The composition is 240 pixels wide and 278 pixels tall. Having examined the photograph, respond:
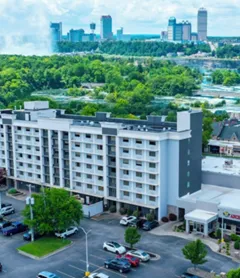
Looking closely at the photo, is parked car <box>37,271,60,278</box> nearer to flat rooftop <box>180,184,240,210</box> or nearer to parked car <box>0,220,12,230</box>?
parked car <box>0,220,12,230</box>

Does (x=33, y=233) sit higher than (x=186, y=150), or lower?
lower

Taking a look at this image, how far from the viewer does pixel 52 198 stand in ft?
166

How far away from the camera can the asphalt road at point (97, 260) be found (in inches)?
1671

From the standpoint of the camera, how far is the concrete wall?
58406mm

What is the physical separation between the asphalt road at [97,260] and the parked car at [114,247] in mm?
487

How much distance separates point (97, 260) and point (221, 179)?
2144 centimetres

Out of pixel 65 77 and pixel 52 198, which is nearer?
pixel 52 198

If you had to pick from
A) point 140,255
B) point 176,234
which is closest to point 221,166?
point 176,234

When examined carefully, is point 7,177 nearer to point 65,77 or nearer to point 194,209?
point 194,209

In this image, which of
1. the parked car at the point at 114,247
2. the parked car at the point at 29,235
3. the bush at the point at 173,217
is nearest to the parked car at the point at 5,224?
the parked car at the point at 29,235

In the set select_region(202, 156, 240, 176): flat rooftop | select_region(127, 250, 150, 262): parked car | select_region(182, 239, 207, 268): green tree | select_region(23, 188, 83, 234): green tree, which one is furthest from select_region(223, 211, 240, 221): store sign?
select_region(23, 188, 83, 234): green tree

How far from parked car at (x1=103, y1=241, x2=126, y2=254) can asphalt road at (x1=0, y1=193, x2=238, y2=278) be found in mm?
487

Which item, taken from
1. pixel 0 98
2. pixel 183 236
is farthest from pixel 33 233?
pixel 0 98

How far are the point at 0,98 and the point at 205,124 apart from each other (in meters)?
74.5
